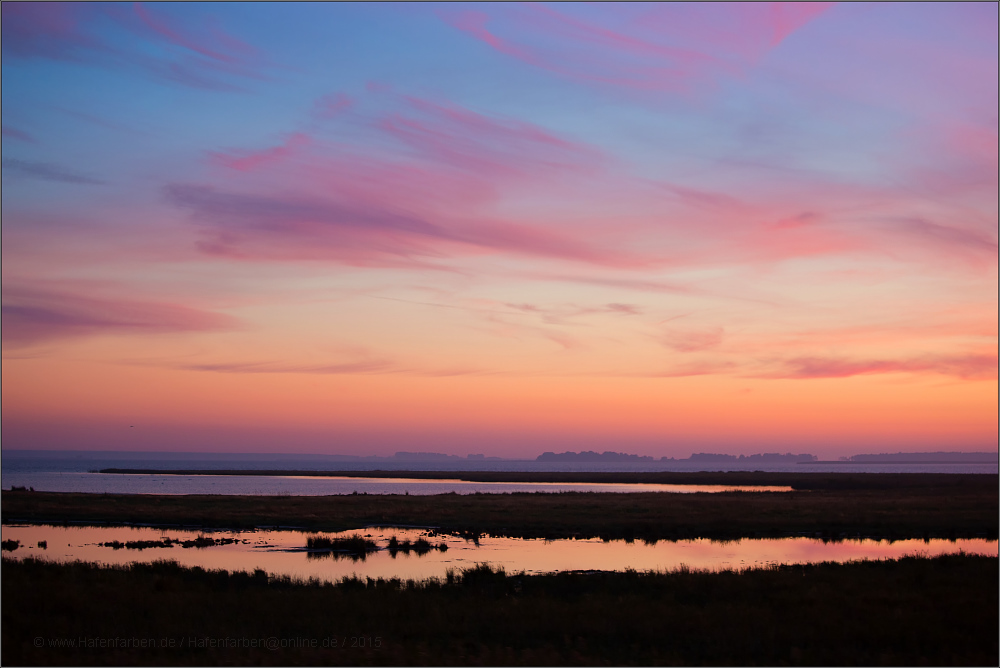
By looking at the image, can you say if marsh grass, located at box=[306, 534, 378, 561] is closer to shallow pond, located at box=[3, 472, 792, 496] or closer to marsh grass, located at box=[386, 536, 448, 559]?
marsh grass, located at box=[386, 536, 448, 559]

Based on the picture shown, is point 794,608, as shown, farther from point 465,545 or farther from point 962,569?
point 465,545

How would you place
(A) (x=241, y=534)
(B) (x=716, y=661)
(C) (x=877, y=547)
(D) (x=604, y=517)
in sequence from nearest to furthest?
1. (B) (x=716, y=661)
2. (C) (x=877, y=547)
3. (A) (x=241, y=534)
4. (D) (x=604, y=517)

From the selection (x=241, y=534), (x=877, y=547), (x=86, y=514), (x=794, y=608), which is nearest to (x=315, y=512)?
(x=241, y=534)

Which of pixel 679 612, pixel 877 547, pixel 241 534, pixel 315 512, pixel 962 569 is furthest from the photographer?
pixel 315 512

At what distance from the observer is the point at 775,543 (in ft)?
132

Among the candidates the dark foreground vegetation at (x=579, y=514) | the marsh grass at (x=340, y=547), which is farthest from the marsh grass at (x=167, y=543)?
the dark foreground vegetation at (x=579, y=514)

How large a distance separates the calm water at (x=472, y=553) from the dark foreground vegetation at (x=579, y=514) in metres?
3.76

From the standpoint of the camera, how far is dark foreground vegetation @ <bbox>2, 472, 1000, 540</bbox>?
149ft

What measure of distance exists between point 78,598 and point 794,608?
2068cm

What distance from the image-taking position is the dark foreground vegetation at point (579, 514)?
4538 centimetres

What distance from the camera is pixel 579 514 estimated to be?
55.3 m

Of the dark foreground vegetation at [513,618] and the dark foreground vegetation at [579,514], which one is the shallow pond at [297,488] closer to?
the dark foreground vegetation at [579,514]

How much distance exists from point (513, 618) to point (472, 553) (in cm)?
1676

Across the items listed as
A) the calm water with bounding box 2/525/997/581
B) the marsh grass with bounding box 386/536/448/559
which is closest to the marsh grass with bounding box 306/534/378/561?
the calm water with bounding box 2/525/997/581
